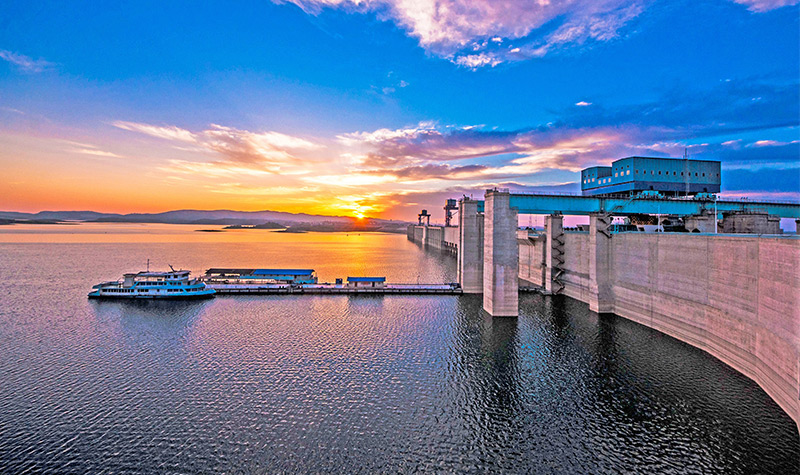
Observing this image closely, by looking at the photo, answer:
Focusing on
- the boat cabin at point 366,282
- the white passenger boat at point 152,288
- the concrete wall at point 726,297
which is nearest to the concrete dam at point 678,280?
the concrete wall at point 726,297

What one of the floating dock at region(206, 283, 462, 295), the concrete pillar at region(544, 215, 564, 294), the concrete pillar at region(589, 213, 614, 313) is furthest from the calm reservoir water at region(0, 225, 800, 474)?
the floating dock at region(206, 283, 462, 295)

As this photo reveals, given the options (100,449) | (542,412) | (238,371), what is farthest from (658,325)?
(100,449)

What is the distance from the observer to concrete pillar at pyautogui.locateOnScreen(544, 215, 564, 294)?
6681 cm

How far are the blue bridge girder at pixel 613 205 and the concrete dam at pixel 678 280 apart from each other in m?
1.59

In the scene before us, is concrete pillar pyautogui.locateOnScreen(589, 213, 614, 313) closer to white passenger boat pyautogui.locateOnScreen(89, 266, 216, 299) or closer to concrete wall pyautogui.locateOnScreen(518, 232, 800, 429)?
concrete wall pyautogui.locateOnScreen(518, 232, 800, 429)

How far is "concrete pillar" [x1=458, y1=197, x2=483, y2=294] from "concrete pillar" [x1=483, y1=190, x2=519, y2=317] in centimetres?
1456

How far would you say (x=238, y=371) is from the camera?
106ft

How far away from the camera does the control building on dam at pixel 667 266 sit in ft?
87.6

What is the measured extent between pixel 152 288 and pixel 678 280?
266 ft

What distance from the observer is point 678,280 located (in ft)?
131

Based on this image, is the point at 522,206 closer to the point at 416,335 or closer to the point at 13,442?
the point at 416,335

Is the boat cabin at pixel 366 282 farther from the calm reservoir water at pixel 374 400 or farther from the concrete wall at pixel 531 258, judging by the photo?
the concrete wall at pixel 531 258

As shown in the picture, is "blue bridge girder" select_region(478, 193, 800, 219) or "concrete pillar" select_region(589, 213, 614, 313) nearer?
"concrete pillar" select_region(589, 213, 614, 313)

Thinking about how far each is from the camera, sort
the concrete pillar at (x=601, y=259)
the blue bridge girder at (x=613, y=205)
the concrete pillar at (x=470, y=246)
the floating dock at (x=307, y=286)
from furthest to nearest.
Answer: the blue bridge girder at (x=613, y=205), the floating dock at (x=307, y=286), the concrete pillar at (x=470, y=246), the concrete pillar at (x=601, y=259)
